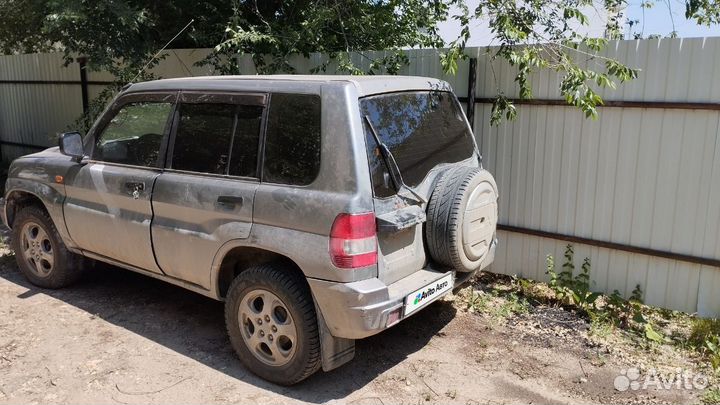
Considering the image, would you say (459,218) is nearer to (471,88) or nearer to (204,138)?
(204,138)

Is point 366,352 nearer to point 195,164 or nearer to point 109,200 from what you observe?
point 195,164

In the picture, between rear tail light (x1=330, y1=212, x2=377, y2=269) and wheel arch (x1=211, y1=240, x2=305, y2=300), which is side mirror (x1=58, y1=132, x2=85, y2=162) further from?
rear tail light (x1=330, y1=212, x2=377, y2=269)

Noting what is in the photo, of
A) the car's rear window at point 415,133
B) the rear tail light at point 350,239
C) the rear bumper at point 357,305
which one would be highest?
the car's rear window at point 415,133

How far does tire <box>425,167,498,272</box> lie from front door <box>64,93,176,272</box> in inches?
79.4

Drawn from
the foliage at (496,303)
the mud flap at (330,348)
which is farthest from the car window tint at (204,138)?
the foliage at (496,303)

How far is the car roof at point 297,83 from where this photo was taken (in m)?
3.67

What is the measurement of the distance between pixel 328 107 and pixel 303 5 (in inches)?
208

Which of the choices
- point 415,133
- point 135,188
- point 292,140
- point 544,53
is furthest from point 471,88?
point 135,188

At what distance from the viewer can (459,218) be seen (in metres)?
3.82

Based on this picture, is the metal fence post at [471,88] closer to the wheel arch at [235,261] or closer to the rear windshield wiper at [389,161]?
the rear windshield wiper at [389,161]

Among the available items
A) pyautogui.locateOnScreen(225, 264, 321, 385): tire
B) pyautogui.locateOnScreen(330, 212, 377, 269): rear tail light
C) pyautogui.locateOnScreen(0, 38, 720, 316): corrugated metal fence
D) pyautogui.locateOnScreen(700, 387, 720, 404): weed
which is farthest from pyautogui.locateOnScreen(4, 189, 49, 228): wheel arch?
pyautogui.locateOnScreen(700, 387, 720, 404): weed

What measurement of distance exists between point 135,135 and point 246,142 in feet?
4.18

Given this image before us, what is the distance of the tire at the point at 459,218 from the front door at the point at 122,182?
6.62ft

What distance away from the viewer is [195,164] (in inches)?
163
